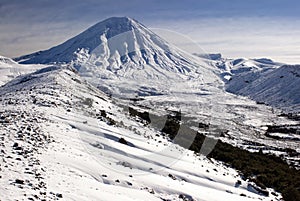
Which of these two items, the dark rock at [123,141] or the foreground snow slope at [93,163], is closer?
→ the foreground snow slope at [93,163]

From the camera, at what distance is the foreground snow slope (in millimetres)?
A: 13578

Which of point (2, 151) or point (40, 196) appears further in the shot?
point (2, 151)

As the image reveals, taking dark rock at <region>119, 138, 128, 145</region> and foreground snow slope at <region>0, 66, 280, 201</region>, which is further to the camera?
dark rock at <region>119, 138, 128, 145</region>

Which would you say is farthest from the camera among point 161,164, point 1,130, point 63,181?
point 161,164

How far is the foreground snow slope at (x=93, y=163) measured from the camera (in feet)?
44.5

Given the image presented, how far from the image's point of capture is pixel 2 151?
50.3 feet

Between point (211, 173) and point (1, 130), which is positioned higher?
point (1, 130)

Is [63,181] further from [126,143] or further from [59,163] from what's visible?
[126,143]

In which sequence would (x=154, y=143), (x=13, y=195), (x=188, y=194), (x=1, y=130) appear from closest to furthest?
(x=13, y=195) → (x=188, y=194) → (x=1, y=130) → (x=154, y=143)

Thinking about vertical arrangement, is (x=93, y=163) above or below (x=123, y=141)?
below

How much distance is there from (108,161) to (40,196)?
22.9ft

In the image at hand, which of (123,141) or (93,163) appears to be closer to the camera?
(93,163)

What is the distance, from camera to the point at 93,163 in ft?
57.3

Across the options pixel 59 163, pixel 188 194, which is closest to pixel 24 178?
pixel 59 163
